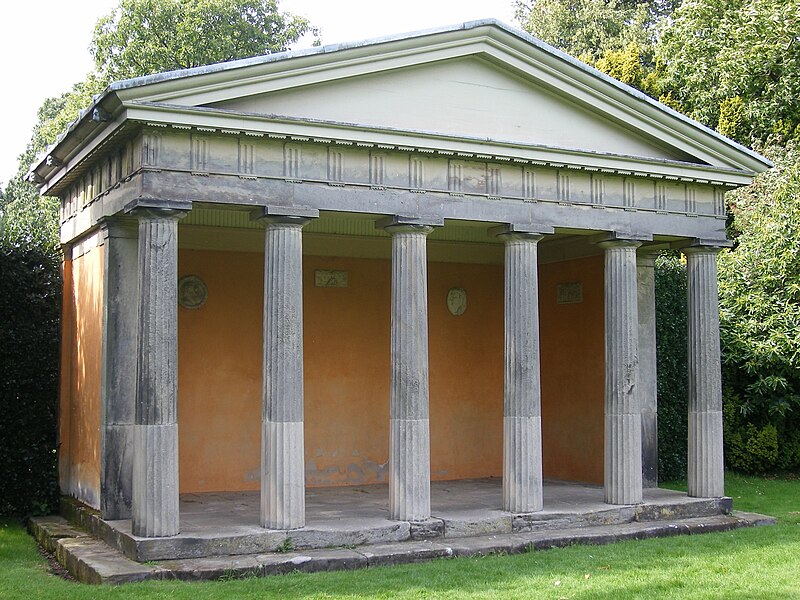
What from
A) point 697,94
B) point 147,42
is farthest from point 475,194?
point 147,42

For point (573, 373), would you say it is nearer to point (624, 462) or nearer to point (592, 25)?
point (624, 462)

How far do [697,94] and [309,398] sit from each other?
43.8 ft

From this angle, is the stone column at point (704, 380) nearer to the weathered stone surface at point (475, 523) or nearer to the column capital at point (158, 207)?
the weathered stone surface at point (475, 523)

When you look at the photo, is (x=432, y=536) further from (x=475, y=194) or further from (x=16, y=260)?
(x=16, y=260)

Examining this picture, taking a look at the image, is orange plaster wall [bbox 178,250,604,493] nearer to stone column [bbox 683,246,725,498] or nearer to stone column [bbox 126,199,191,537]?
stone column [bbox 683,246,725,498]

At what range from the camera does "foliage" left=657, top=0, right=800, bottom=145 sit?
786 inches

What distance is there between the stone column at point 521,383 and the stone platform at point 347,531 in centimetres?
34

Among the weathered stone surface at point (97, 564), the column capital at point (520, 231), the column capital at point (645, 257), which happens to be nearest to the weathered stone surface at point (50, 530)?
the weathered stone surface at point (97, 564)

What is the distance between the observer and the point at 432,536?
1064cm

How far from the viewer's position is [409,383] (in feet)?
35.6

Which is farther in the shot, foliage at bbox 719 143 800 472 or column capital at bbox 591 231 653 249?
foliage at bbox 719 143 800 472

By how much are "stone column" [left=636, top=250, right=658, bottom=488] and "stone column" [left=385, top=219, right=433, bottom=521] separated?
4462 millimetres

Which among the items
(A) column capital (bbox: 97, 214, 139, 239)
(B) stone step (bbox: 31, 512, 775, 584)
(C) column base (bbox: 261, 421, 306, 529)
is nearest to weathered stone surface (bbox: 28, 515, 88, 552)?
(B) stone step (bbox: 31, 512, 775, 584)

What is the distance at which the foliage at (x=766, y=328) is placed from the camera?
55.0 ft
